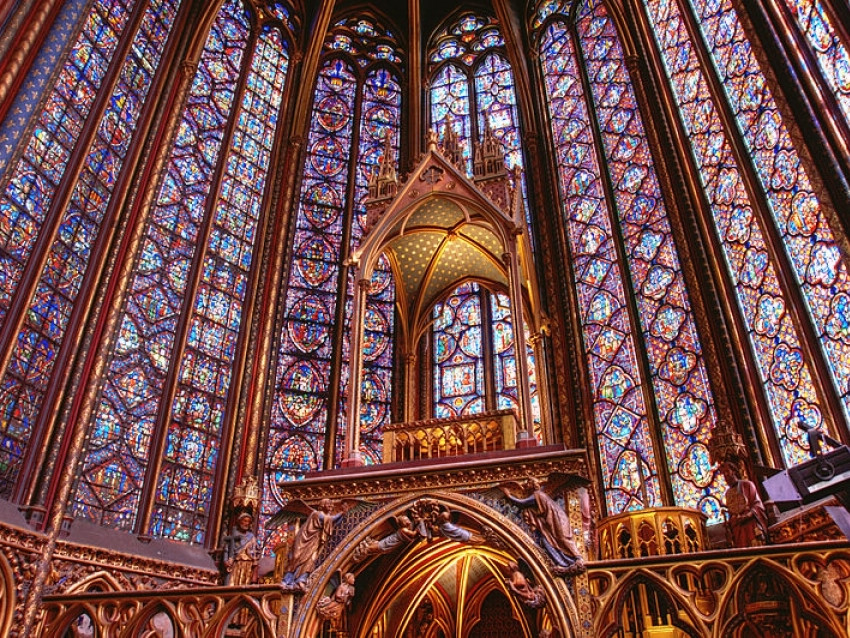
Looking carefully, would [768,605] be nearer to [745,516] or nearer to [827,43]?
[745,516]

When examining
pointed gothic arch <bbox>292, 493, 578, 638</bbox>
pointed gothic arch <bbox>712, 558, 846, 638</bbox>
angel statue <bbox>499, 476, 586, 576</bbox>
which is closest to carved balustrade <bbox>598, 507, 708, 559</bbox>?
pointed gothic arch <bbox>292, 493, 578, 638</bbox>

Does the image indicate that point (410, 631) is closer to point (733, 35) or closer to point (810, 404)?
point (810, 404)

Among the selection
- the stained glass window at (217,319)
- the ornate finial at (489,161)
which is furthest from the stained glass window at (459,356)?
the stained glass window at (217,319)

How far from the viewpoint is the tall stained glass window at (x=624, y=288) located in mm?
9688

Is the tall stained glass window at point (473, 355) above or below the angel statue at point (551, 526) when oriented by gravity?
above

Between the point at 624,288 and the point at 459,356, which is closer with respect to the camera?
the point at 624,288

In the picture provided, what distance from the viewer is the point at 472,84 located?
15.8 meters

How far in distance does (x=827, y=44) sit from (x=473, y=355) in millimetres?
6973

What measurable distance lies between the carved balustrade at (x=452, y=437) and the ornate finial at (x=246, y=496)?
343 centimetres

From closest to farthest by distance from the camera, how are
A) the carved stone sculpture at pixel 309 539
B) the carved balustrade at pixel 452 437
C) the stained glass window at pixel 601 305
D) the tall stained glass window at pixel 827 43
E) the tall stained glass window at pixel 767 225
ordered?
the carved stone sculpture at pixel 309 539
the carved balustrade at pixel 452 437
the tall stained glass window at pixel 827 43
the tall stained glass window at pixel 767 225
the stained glass window at pixel 601 305

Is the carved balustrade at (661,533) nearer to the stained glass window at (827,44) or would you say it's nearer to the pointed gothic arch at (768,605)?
the pointed gothic arch at (768,605)

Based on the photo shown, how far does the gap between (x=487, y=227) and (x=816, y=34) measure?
4171 millimetres

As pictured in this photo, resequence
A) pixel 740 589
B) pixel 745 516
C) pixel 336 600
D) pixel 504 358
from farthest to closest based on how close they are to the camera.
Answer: pixel 504 358
pixel 745 516
pixel 336 600
pixel 740 589

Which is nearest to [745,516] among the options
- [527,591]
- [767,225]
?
[527,591]
